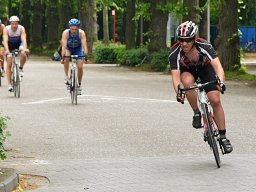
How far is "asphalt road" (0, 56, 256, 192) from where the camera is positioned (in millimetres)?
9789

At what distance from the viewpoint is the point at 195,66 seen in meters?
11.2

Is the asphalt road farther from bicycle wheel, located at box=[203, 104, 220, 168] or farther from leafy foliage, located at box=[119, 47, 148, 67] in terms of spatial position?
leafy foliage, located at box=[119, 47, 148, 67]

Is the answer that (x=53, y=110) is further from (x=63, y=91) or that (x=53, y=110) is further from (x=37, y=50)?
(x=37, y=50)

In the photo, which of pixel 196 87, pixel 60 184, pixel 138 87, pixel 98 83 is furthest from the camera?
pixel 98 83

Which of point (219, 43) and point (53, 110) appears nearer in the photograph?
point (53, 110)

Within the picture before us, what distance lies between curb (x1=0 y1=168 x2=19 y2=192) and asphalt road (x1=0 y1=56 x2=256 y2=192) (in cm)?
32

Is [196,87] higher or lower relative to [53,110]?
higher

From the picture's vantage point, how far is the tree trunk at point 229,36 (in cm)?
3109

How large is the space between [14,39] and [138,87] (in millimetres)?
5346

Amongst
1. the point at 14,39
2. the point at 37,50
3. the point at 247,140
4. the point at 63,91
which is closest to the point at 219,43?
the point at 63,91

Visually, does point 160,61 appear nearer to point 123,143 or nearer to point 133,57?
point 133,57

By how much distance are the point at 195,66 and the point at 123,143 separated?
7.94ft

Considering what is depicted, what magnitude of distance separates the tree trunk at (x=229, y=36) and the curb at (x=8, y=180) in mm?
22125

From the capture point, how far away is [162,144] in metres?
13.0
